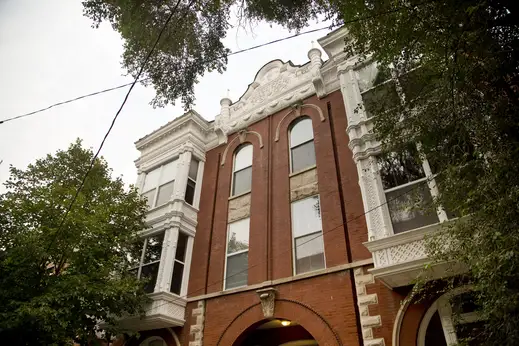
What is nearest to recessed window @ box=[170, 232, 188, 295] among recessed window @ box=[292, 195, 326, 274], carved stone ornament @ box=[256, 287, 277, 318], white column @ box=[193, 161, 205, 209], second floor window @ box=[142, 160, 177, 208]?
white column @ box=[193, 161, 205, 209]

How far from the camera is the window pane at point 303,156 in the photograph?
11985 millimetres

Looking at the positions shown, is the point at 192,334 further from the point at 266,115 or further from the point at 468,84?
the point at 468,84

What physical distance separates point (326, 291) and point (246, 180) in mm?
5737

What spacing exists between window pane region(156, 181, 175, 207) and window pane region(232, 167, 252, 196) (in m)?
2.57

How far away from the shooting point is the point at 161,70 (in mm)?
9156

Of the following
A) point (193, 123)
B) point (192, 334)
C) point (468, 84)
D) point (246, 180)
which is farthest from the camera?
point (193, 123)

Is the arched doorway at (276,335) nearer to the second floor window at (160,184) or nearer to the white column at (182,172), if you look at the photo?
the white column at (182,172)

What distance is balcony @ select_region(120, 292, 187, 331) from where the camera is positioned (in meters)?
10.5

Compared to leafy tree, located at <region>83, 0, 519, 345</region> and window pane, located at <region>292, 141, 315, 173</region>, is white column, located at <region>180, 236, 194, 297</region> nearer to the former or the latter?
window pane, located at <region>292, 141, 315, 173</region>

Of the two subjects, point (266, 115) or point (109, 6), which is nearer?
point (109, 6)

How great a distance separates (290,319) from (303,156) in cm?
551

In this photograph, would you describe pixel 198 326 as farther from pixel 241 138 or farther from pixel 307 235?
pixel 241 138

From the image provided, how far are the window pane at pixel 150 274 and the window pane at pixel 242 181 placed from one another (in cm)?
387

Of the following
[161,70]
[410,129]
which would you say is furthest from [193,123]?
[410,129]
